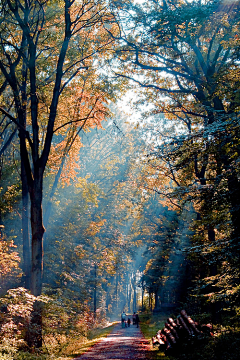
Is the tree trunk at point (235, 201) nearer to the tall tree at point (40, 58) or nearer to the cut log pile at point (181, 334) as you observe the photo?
the cut log pile at point (181, 334)

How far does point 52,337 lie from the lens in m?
14.3

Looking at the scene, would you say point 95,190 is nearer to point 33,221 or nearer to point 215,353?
point 33,221

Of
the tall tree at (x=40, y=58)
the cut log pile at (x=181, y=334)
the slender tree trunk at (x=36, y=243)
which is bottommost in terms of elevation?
the cut log pile at (x=181, y=334)

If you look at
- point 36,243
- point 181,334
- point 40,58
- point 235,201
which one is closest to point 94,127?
point 40,58

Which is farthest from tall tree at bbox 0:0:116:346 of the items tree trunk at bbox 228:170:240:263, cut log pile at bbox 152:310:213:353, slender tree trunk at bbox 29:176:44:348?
tree trunk at bbox 228:170:240:263

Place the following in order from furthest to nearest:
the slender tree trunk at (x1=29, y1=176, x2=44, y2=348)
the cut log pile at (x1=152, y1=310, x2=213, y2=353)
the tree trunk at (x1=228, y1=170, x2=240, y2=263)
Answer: the cut log pile at (x1=152, y1=310, x2=213, y2=353), the slender tree trunk at (x1=29, y1=176, x2=44, y2=348), the tree trunk at (x1=228, y1=170, x2=240, y2=263)

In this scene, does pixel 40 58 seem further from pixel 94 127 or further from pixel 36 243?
pixel 36 243

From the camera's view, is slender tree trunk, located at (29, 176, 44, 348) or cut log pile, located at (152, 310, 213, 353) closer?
slender tree trunk, located at (29, 176, 44, 348)

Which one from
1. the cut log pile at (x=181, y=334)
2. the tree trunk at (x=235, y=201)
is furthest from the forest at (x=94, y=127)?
the cut log pile at (x=181, y=334)

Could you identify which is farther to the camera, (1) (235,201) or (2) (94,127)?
(2) (94,127)

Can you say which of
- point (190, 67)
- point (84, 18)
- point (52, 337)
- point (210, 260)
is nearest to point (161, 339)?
point (52, 337)

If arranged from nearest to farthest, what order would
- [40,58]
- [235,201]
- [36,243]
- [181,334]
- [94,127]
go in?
[235,201]
[36,243]
[181,334]
[40,58]
[94,127]

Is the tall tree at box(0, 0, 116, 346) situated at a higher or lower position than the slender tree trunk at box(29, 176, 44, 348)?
higher

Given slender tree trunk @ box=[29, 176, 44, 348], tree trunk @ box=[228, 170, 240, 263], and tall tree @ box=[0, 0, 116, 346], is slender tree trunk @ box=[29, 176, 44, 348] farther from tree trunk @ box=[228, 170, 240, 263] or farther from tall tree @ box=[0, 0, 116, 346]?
tree trunk @ box=[228, 170, 240, 263]
